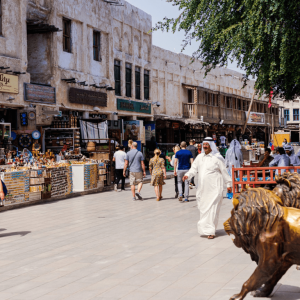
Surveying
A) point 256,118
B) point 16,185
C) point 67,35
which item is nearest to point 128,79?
point 67,35

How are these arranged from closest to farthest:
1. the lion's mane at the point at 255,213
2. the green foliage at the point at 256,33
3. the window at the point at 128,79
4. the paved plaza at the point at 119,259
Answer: the lion's mane at the point at 255,213, the paved plaza at the point at 119,259, the green foliage at the point at 256,33, the window at the point at 128,79

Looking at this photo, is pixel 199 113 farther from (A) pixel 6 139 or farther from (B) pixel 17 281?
(B) pixel 17 281

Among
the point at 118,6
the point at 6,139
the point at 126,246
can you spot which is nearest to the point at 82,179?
the point at 6,139

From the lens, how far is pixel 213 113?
41438mm

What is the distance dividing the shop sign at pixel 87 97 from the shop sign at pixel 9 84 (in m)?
3.99

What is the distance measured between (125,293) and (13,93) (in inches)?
607

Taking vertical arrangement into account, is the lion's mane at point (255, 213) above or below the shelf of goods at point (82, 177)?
above

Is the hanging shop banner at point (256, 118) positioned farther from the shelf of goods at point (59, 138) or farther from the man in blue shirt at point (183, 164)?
the man in blue shirt at point (183, 164)

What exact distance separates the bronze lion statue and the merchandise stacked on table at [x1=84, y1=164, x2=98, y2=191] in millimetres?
13335

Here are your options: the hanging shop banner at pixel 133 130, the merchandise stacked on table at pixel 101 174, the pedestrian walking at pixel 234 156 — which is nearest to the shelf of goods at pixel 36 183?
the merchandise stacked on table at pixel 101 174

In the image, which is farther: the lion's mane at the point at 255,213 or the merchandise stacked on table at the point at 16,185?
the merchandise stacked on table at the point at 16,185

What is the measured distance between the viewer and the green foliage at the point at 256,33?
42.6ft

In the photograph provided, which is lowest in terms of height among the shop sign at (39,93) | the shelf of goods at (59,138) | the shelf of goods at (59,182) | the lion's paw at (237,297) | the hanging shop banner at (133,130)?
the lion's paw at (237,297)

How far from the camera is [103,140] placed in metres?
24.7
